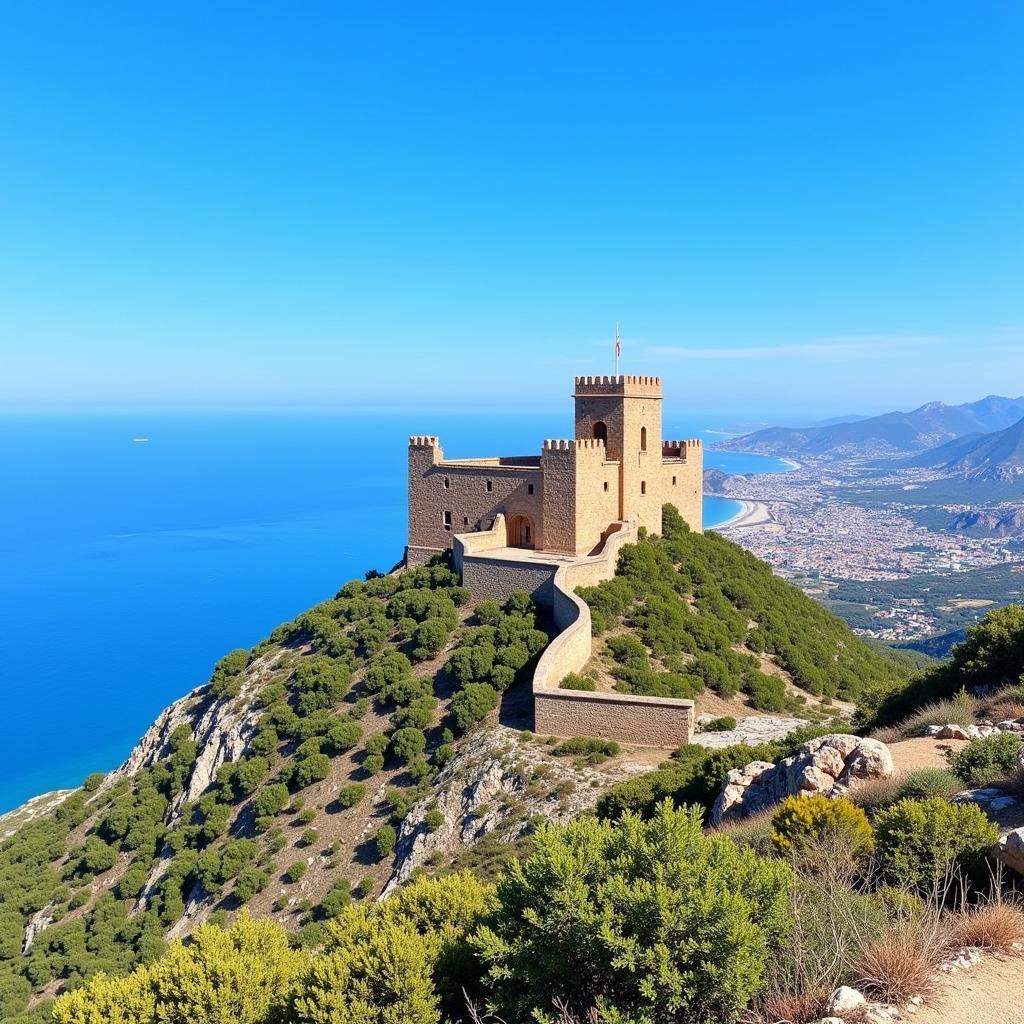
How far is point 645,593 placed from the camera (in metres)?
24.6

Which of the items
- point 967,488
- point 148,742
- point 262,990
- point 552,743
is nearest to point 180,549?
point 148,742

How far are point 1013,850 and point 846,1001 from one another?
2497mm

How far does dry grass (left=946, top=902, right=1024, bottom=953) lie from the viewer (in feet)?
20.7

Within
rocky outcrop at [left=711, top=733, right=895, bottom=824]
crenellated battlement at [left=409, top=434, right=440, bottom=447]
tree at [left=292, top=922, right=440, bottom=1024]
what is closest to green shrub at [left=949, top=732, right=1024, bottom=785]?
rocky outcrop at [left=711, top=733, right=895, bottom=824]

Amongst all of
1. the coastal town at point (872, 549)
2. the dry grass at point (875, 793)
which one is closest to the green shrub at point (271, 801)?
Answer: the dry grass at point (875, 793)

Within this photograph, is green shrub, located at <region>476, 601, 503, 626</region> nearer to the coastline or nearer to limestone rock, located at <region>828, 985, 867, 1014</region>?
limestone rock, located at <region>828, 985, 867, 1014</region>

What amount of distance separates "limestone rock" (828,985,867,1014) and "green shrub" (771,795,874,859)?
7.04 feet

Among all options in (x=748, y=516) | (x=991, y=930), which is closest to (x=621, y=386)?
(x=991, y=930)

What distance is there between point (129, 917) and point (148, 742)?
10.5 meters

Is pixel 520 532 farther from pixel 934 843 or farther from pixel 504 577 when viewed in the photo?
pixel 934 843

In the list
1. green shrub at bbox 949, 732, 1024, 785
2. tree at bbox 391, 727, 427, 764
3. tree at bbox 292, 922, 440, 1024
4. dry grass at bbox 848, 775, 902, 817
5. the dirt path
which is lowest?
tree at bbox 391, 727, 427, 764

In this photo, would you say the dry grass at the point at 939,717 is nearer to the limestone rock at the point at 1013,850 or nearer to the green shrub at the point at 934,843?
the green shrub at the point at 934,843

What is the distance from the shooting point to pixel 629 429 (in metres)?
26.4

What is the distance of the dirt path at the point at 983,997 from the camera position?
5604mm
